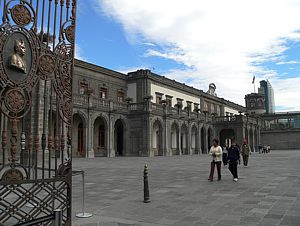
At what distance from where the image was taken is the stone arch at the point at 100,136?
2891 centimetres

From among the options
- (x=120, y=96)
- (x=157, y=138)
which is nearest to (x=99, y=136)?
(x=157, y=138)

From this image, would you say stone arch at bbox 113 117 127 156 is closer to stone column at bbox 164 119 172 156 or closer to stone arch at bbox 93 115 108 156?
stone arch at bbox 93 115 108 156

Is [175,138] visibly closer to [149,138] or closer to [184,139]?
[184,139]

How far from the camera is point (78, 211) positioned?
6086mm

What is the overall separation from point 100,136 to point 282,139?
43165mm

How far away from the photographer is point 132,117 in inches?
1267

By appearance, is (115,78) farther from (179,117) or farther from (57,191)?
(57,191)

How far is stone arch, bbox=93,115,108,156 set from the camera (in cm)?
2891

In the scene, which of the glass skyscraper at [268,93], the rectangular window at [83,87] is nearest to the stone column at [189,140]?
the rectangular window at [83,87]

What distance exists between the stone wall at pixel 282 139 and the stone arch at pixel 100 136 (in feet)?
→ 138

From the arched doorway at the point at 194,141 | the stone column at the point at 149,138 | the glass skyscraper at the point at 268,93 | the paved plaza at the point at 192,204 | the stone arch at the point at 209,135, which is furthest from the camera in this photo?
the glass skyscraper at the point at 268,93

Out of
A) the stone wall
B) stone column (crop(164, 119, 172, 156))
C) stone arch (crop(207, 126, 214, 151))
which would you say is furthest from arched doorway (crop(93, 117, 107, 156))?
the stone wall

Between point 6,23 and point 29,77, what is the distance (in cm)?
71

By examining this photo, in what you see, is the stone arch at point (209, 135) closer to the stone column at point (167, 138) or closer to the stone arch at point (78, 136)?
the stone column at point (167, 138)
